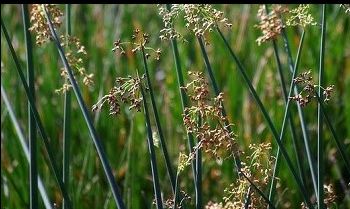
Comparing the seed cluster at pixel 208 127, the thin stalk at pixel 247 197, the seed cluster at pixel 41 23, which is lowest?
the thin stalk at pixel 247 197

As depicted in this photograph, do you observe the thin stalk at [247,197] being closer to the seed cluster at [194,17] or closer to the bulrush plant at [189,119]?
the bulrush plant at [189,119]

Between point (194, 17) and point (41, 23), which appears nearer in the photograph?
point (194, 17)

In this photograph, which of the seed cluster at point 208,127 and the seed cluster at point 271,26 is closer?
the seed cluster at point 208,127

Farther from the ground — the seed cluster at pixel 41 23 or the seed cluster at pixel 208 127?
the seed cluster at pixel 41 23

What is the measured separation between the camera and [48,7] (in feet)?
3.81

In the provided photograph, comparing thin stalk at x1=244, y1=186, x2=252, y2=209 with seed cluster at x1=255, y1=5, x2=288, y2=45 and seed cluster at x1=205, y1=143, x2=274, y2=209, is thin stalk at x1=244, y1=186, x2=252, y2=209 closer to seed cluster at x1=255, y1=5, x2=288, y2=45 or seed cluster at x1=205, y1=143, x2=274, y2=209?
seed cluster at x1=205, y1=143, x2=274, y2=209

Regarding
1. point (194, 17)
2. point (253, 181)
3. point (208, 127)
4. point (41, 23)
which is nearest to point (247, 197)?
point (253, 181)

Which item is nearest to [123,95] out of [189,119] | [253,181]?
[189,119]

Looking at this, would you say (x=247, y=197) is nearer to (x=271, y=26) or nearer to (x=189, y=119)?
(x=189, y=119)

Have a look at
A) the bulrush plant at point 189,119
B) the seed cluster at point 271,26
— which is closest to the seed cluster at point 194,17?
the bulrush plant at point 189,119

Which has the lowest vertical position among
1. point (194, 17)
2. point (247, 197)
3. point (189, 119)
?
point (247, 197)

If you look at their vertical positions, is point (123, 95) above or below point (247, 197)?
above

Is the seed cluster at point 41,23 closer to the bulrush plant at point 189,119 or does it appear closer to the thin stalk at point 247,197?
the bulrush plant at point 189,119

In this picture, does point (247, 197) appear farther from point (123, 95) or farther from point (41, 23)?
point (41, 23)
